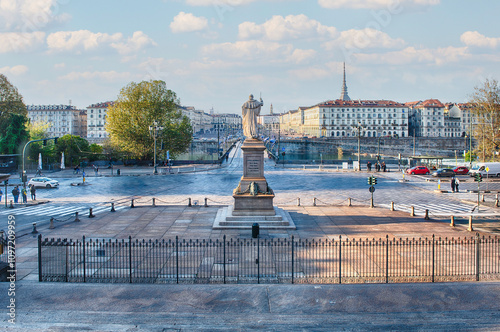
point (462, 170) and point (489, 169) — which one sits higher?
point (489, 169)

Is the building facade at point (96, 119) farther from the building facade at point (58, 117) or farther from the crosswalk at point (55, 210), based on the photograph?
the crosswalk at point (55, 210)

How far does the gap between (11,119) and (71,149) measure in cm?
943

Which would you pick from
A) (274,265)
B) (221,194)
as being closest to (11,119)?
(221,194)

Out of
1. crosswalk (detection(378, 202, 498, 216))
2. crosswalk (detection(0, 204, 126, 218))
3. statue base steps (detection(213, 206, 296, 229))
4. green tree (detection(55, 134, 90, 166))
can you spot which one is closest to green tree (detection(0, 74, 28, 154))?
green tree (detection(55, 134, 90, 166))

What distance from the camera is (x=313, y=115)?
7505 inches

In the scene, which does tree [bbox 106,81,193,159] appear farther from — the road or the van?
the van

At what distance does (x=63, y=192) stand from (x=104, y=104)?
125864 mm

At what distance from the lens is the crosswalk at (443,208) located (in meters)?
26.5

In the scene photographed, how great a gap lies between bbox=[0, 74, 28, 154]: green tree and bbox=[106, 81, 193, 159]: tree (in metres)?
13.0

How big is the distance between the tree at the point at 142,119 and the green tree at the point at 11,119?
12958mm

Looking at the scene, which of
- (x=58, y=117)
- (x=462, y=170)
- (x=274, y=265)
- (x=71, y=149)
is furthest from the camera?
(x=58, y=117)

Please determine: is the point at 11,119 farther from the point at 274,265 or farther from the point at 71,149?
the point at 274,265

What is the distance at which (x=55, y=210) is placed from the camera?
28.6 meters

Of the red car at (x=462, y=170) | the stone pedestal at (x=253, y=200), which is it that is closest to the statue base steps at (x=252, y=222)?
the stone pedestal at (x=253, y=200)
